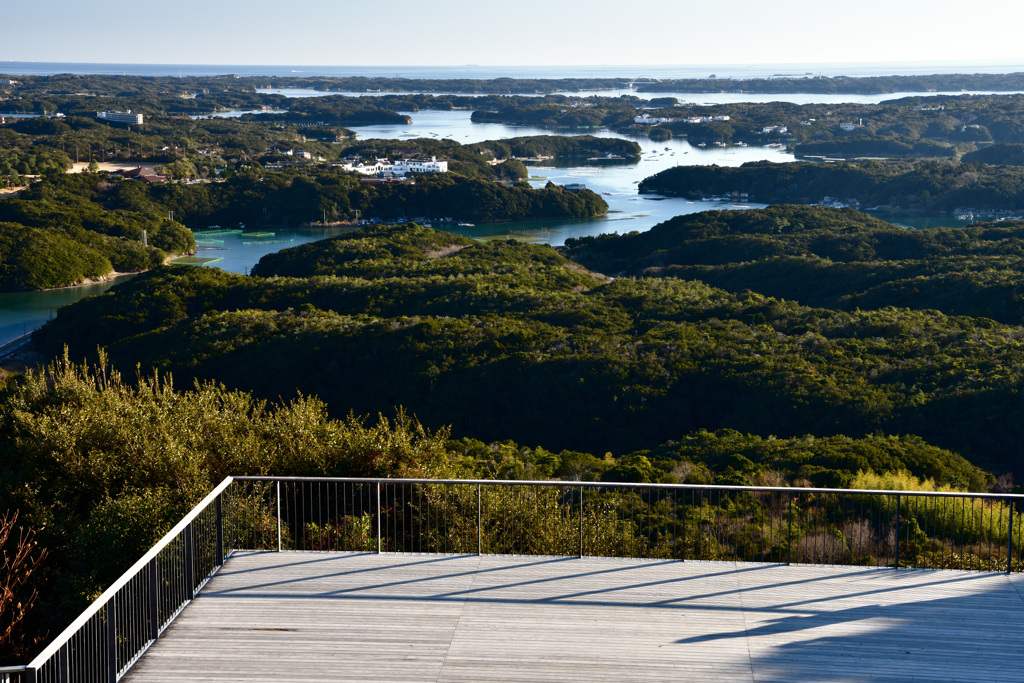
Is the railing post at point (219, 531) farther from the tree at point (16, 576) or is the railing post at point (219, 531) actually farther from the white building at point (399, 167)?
the white building at point (399, 167)

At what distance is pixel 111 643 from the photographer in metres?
6.28

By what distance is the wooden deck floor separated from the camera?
6.84 meters

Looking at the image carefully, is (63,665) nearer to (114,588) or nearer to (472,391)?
(114,588)

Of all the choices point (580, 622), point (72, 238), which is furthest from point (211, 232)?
point (580, 622)

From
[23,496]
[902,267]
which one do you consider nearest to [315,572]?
[23,496]

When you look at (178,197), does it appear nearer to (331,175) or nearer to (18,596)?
(331,175)

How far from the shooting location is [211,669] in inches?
269

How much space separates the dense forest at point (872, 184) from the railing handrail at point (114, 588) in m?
105

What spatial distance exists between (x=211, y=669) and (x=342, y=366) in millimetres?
27585

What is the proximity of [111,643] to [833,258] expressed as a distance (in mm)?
61526

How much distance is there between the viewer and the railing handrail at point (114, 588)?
5469 millimetres

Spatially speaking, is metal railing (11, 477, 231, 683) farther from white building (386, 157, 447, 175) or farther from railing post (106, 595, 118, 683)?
white building (386, 157, 447, 175)

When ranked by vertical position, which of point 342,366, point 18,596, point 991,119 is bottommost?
point 342,366

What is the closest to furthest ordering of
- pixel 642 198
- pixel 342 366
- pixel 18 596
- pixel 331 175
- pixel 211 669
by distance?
pixel 211 669, pixel 18 596, pixel 342 366, pixel 331 175, pixel 642 198
